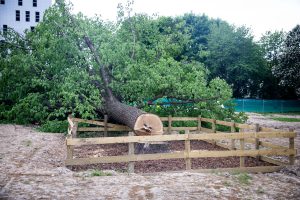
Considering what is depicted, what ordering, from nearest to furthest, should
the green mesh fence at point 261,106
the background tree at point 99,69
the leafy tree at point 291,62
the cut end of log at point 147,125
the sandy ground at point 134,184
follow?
the sandy ground at point 134,184, the cut end of log at point 147,125, the background tree at point 99,69, the leafy tree at point 291,62, the green mesh fence at point 261,106

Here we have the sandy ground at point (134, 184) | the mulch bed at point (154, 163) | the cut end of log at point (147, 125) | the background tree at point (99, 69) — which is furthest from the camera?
the background tree at point (99, 69)

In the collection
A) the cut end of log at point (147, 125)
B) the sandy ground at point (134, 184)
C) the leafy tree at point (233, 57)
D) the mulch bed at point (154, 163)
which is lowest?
the mulch bed at point (154, 163)

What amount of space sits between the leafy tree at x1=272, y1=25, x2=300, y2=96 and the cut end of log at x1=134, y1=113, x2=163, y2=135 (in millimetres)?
31149

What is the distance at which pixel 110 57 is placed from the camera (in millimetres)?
14797

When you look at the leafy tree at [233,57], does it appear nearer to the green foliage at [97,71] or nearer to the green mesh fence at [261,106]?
the green mesh fence at [261,106]

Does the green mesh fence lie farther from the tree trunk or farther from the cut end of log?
the cut end of log

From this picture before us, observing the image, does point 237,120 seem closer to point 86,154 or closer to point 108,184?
point 86,154

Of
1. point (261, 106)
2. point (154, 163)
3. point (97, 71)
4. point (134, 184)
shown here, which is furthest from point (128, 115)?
point (261, 106)

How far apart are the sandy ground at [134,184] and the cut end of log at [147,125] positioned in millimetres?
2763

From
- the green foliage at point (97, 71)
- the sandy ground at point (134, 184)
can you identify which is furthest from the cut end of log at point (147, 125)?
the green foliage at point (97, 71)

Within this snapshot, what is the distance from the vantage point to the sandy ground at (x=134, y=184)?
255 inches

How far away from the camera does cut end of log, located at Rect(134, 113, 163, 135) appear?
435 inches

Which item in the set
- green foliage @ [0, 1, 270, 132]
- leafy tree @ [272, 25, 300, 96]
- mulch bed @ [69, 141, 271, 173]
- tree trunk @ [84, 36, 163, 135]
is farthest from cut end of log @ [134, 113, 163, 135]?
leafy tree @ [272, 25, 300, 96]

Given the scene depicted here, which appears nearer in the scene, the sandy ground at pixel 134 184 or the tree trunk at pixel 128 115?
the sandy ground at pixel 134 184
